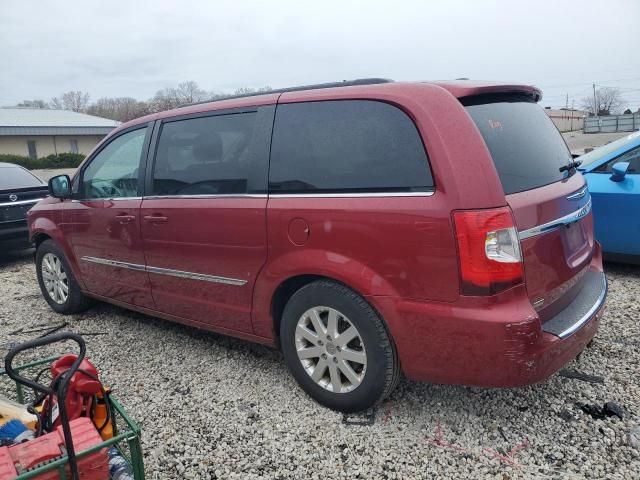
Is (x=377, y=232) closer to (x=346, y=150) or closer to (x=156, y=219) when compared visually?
(x=346, y=150)

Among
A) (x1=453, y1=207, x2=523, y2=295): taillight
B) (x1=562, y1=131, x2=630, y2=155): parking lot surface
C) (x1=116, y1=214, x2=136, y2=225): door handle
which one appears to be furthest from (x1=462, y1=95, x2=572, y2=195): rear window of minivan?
(x1=562, y1=131, x2=630, y2=155): parking lot surface

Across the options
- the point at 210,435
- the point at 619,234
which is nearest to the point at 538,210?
the point at 210,435

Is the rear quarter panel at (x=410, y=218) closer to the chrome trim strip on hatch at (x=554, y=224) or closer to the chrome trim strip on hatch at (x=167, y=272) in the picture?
the chrome trim strip on hatch at (x=554, y=224)

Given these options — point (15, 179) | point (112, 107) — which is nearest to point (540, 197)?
point (15, 179)

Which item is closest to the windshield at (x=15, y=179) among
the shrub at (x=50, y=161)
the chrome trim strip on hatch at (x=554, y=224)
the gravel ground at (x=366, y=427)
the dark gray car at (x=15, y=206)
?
the dark gray car at (x=15, y=206)

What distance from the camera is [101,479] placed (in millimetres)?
2137

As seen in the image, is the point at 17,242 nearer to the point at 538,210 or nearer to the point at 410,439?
the point at 410,439

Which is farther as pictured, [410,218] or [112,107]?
[112,107]

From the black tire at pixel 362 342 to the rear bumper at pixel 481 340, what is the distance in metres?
0.09

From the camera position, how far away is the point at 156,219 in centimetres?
358

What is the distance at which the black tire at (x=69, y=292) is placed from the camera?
4.69m

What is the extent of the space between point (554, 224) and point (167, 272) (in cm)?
249

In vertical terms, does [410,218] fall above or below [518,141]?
below

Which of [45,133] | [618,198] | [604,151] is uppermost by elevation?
[45,133]
